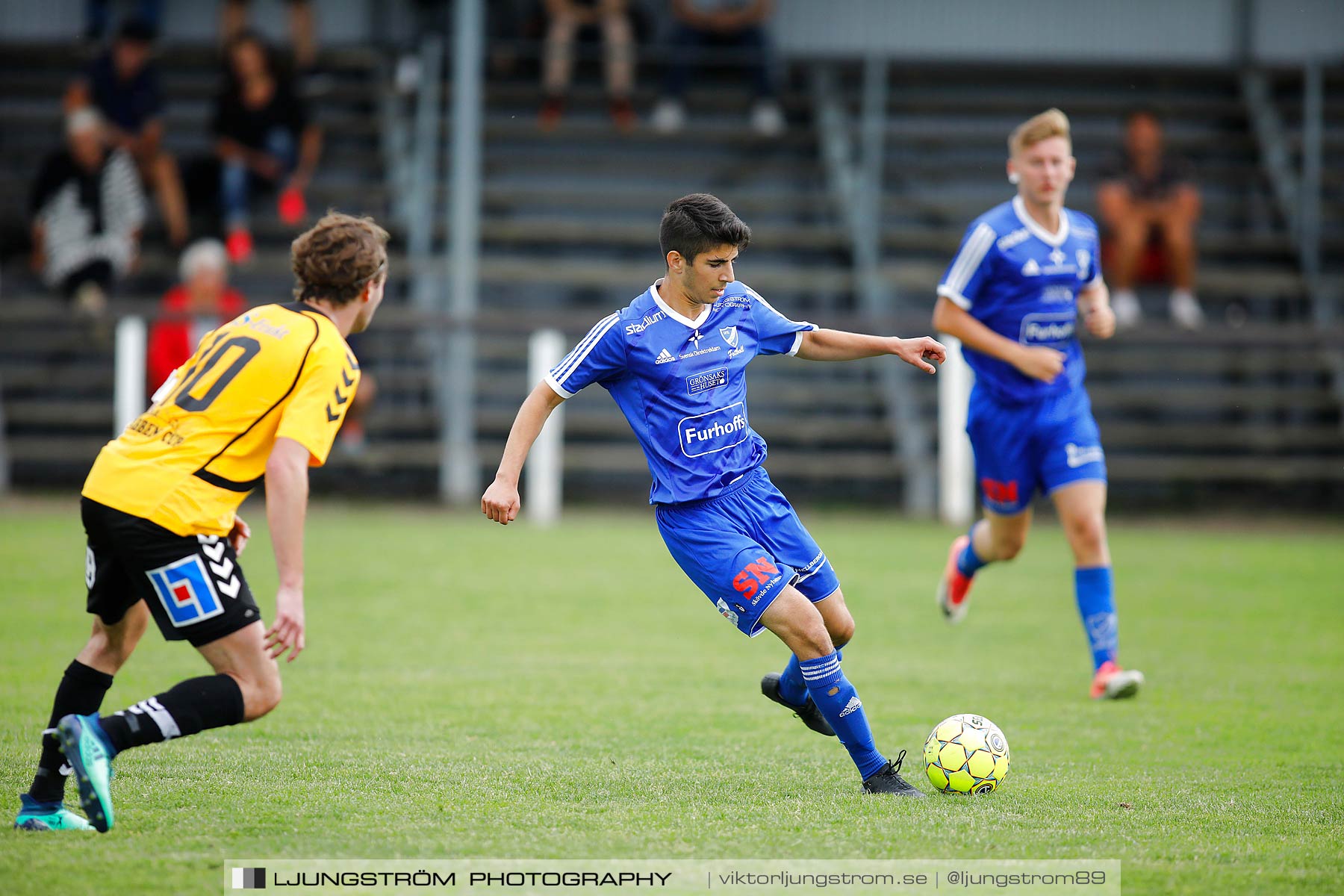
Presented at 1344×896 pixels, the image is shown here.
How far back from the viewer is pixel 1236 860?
3850mm

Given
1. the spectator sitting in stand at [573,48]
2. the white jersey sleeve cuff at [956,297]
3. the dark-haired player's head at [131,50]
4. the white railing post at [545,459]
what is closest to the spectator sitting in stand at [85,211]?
the dark-haired player's head at [131,50]

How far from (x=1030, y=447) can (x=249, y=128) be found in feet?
35.0

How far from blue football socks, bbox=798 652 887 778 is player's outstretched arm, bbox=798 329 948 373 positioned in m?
1.04

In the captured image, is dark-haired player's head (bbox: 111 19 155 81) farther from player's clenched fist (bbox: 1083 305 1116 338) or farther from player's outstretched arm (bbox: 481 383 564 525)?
player's outstretched arm (bbox: 481 383 564 525)

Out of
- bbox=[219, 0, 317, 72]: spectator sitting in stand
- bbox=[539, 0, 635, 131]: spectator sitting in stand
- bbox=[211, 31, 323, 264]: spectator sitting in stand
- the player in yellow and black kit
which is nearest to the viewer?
the player in yellow and black kit

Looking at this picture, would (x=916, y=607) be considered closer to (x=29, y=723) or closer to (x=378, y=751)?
(x=378, y=751)

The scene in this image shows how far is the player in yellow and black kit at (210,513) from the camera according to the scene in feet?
12.6

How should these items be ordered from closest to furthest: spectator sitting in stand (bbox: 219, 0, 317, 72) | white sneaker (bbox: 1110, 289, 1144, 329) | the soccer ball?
the soccer ball < white sneaker (bbox: 1110, 289, 1144, 329) < spectator sitting in stand (bbox: 219, 0, 317, 72)

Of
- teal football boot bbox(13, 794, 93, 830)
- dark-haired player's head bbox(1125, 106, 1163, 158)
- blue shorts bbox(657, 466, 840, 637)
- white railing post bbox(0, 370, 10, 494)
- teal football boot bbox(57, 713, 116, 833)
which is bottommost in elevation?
white railing post bbox(0, 370, 10, 494)

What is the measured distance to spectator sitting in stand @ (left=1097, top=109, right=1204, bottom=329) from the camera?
14.4 metres

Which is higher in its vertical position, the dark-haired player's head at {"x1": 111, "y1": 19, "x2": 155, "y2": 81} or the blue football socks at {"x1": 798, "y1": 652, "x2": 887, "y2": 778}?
the dark-haired player's head at {"x1": 111, "y1": 19, "x2": 155, "y2": 81}

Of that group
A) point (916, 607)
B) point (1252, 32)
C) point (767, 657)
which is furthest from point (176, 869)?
point (1252, 32)

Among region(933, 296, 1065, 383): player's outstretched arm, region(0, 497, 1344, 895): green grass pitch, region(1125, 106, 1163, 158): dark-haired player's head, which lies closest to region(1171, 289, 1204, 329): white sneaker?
region(1125, 106, 1163, 158): dark-haired player's head

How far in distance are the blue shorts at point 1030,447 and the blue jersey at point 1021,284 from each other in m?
0.08
